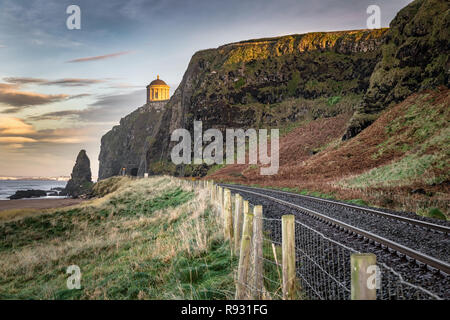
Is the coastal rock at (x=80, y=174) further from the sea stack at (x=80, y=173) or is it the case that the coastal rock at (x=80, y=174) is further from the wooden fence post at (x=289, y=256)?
the wooden fence post at (x=289, y=256)

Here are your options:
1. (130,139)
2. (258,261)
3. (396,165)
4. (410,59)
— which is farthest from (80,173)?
(258,261)

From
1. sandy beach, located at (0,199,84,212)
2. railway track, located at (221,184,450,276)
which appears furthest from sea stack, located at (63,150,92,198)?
railway track, located at (221,184,450,276)

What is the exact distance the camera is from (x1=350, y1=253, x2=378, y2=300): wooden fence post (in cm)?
270

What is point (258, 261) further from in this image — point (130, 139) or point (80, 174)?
point (130, 139)

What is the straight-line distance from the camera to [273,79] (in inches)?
2950

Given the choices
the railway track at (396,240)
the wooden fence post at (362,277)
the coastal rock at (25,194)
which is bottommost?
the coastal rock at (25,194)

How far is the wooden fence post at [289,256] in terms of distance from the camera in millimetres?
4355

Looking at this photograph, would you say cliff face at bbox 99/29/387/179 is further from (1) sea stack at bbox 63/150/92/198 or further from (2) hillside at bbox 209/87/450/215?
(1) sea stack at bbox 63/150/92/198

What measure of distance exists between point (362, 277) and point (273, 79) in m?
75.4

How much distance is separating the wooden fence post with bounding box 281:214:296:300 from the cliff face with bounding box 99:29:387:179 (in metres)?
66.0

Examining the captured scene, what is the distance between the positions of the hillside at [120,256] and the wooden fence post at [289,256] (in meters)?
1.48

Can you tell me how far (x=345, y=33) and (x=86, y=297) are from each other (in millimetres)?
81571

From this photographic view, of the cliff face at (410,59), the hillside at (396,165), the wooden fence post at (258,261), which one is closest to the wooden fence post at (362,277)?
the wooden fence post at (258,261)
